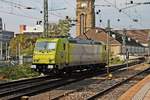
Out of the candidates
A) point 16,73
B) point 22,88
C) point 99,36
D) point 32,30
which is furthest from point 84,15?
point 22,88

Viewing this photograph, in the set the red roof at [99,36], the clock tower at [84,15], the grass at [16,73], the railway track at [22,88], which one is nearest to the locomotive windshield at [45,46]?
the grass at [16,73]

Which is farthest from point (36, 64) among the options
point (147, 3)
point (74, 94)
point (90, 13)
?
point (90, 13)

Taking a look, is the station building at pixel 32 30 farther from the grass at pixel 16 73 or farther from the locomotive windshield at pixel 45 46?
the locomotive windshield at pixel 45 46

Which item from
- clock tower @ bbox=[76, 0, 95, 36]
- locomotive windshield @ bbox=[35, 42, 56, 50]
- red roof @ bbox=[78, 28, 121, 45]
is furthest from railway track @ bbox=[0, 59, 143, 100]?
clock tower @ bbox=[76, 0, 95, 36]

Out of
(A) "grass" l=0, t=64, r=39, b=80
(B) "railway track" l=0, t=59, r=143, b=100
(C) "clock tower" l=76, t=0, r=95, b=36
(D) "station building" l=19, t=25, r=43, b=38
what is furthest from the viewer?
(D) "station building" l=19, t=25, r=43, b=38

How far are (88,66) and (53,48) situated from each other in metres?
9.47

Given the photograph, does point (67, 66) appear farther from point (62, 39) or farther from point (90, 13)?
point (90, 13)

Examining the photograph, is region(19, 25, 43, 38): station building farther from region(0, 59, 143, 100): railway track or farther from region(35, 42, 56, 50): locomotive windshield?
region(0, 59, 143, 100): railway track

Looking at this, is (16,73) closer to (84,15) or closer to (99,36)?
(99,36)

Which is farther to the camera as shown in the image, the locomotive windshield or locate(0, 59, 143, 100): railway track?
the locomotive windshield

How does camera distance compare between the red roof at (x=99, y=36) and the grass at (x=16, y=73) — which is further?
the red roof at (x=99, y=36)

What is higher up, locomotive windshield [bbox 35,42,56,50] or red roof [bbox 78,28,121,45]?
red roof [bbox 78,28,121,45]

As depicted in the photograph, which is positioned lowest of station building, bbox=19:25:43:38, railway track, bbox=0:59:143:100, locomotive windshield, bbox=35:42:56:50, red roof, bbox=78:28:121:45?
railway track, bbox=0:59:143:100

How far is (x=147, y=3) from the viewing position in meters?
33.2
